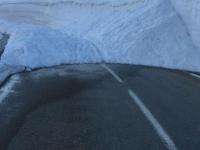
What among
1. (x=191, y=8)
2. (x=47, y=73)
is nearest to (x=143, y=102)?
(x=47, y=73)

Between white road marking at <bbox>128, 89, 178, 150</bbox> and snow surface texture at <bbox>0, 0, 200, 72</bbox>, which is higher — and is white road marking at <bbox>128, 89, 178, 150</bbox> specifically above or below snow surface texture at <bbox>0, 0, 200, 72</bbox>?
above

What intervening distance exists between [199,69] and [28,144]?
39.5ft

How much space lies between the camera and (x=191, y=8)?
68.9 feet

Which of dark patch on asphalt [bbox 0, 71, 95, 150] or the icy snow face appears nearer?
dark patch on asphalt [bbox 0, 71, 95, 150]

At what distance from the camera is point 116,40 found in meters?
22.3

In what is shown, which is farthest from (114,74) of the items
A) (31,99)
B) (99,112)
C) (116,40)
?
(116,40)

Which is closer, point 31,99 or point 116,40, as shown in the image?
point 31,99

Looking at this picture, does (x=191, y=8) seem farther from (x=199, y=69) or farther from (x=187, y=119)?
(x=187, y=119)

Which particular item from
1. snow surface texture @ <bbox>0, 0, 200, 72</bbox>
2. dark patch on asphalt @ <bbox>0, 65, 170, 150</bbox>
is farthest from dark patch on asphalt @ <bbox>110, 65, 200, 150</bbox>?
snow surface texture @ <bbox>0, 0, 200, 72</bbox>

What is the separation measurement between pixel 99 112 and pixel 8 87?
313 centimetres

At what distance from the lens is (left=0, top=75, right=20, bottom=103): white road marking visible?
10269 millimetres

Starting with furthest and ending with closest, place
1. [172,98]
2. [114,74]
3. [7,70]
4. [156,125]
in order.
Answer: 1. [114,74]
2. [7,70]
3. [172,98]
4. [156,125]

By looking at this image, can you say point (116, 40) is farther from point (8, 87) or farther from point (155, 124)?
point (155, 124)

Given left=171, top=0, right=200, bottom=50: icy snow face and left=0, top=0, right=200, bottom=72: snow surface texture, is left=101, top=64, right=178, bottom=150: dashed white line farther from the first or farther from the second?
left=171, top=0, right=200, bottom=50: icy snow face
